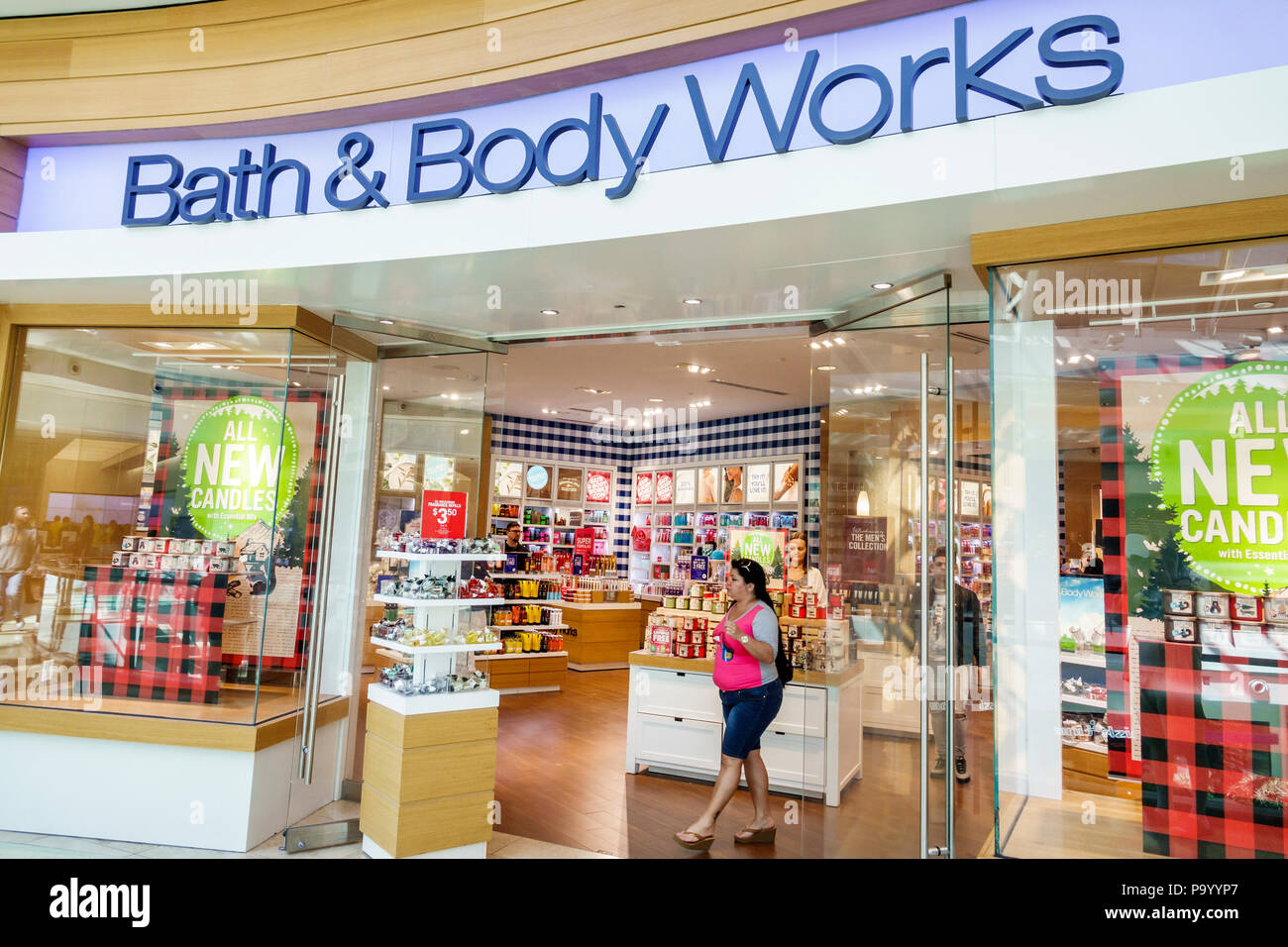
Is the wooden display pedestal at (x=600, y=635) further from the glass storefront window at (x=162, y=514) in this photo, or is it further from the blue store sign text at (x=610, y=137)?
the blue store sign text at (x=610, y=137)

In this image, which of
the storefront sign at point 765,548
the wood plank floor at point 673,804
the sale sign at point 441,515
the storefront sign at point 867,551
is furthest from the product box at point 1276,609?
the storefront sign at point 765,548

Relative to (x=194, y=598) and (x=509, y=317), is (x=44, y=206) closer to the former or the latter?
(x=194, y=598)

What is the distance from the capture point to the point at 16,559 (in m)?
4.49

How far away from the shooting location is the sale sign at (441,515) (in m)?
4.09

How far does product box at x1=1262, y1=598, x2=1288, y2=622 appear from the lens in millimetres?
2500

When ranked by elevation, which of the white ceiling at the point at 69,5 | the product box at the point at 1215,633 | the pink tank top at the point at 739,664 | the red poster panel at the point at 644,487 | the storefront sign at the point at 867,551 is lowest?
the pink tank top at the point at 739,664

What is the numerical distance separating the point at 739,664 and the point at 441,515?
1998 millimetres

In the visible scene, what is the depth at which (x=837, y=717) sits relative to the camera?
4.91 metres

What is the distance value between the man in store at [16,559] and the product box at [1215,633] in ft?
20.3

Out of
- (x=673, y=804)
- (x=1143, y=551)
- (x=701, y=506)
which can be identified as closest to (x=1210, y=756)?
(x=1143, y=551)

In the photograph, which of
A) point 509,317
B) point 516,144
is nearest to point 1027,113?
point 516,144

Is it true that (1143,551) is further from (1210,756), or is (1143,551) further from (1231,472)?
(1210,756)

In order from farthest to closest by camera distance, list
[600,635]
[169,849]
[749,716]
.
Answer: [600,635], [749,716], [169,849]

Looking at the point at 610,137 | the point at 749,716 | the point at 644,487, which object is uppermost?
the point at 610,137
